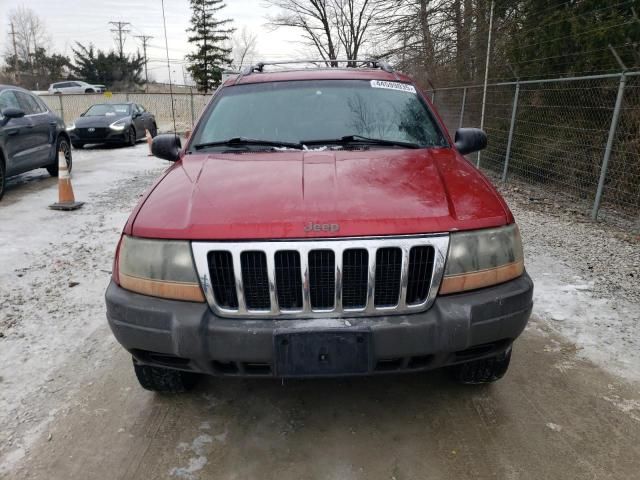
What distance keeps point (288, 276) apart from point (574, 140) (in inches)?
270

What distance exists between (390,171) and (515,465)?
1.50m

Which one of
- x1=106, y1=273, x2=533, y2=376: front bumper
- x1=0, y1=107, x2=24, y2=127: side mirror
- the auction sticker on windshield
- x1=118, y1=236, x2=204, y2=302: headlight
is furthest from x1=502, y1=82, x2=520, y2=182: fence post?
x1=0, y1=107, x2=24, y2=127: side mirror

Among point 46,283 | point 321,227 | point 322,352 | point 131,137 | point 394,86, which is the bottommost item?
point 46,283

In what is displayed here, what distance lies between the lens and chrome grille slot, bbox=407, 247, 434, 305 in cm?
208

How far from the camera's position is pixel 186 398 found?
2.69m

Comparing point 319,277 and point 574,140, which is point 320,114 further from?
point 574,140

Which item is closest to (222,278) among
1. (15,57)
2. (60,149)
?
(60,149)

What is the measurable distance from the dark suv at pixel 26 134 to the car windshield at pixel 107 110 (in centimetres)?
621

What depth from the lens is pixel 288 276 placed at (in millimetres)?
2047

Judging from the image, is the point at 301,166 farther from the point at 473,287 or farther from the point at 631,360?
the point at 631,360

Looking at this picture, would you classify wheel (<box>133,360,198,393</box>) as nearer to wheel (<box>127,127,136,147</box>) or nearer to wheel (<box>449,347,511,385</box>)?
wheel (<box>449,347,511,385</box>)

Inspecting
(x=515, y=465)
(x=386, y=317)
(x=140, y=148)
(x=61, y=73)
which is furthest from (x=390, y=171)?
(x=61, y=73)

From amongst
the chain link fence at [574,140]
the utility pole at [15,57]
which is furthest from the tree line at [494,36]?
the utility pole at [15,57]

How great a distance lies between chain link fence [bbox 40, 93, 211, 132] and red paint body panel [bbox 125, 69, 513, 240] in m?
23.2
